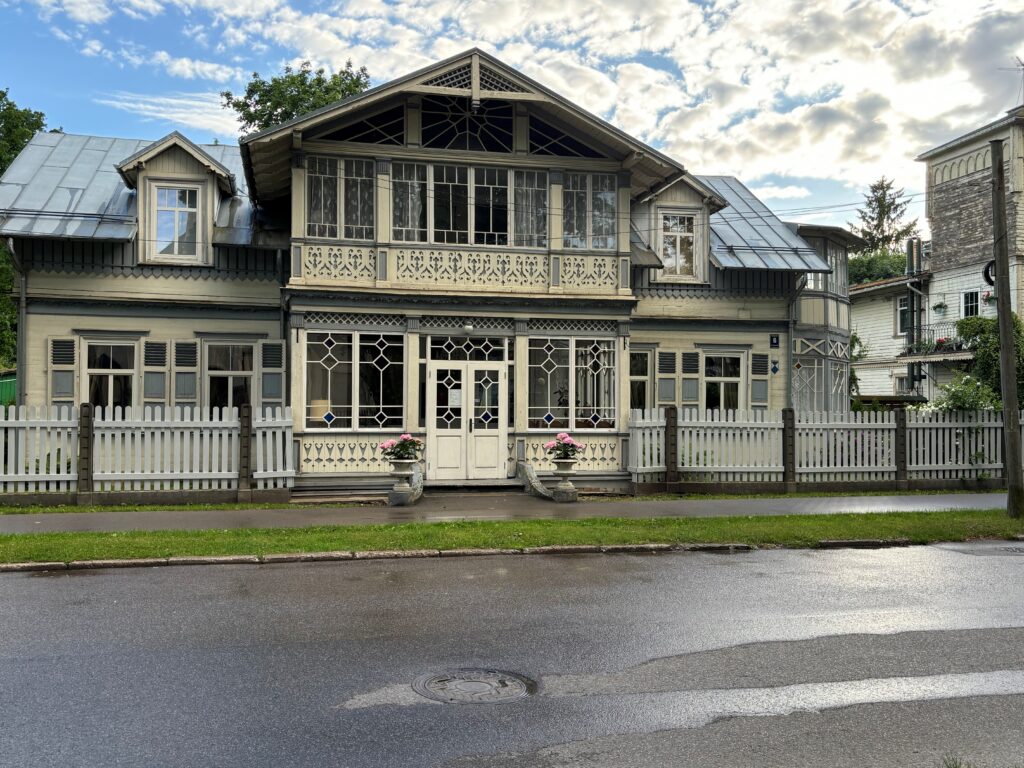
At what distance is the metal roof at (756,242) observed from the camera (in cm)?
2219

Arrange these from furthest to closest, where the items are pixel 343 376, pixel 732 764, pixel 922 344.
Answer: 1. pixel 922 344
2. pixel 343 376
3. pixel 732 764

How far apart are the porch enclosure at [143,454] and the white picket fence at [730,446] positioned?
799 cm

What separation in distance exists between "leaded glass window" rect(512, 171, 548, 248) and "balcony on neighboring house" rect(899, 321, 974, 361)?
20107 millimetres

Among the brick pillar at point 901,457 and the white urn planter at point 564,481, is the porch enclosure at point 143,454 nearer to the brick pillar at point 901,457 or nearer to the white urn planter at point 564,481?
the white urn planter at point 564,481

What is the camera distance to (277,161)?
59.7ft

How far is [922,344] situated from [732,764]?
33.3 metres

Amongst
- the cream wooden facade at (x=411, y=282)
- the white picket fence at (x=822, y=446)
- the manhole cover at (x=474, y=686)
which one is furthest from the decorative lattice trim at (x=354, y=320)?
the manhole cover at (x=474, y=686)

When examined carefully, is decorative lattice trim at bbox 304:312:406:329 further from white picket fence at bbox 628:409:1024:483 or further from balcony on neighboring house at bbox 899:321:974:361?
balcony on neighboring house at bbox 899:321:974:361

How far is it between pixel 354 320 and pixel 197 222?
5.14m

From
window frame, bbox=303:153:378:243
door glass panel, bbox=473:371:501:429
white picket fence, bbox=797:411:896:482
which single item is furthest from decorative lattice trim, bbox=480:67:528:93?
white picket fence, bbox=797:411:896:482

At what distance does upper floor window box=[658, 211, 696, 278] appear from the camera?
22.5 metres

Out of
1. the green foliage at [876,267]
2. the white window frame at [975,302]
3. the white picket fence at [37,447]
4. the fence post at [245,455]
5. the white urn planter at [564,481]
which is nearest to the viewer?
the white picket fence at [37,447]

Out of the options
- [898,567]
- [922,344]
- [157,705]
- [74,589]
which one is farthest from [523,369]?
[922,344]

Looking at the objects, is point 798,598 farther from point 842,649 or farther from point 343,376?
point 343,376
